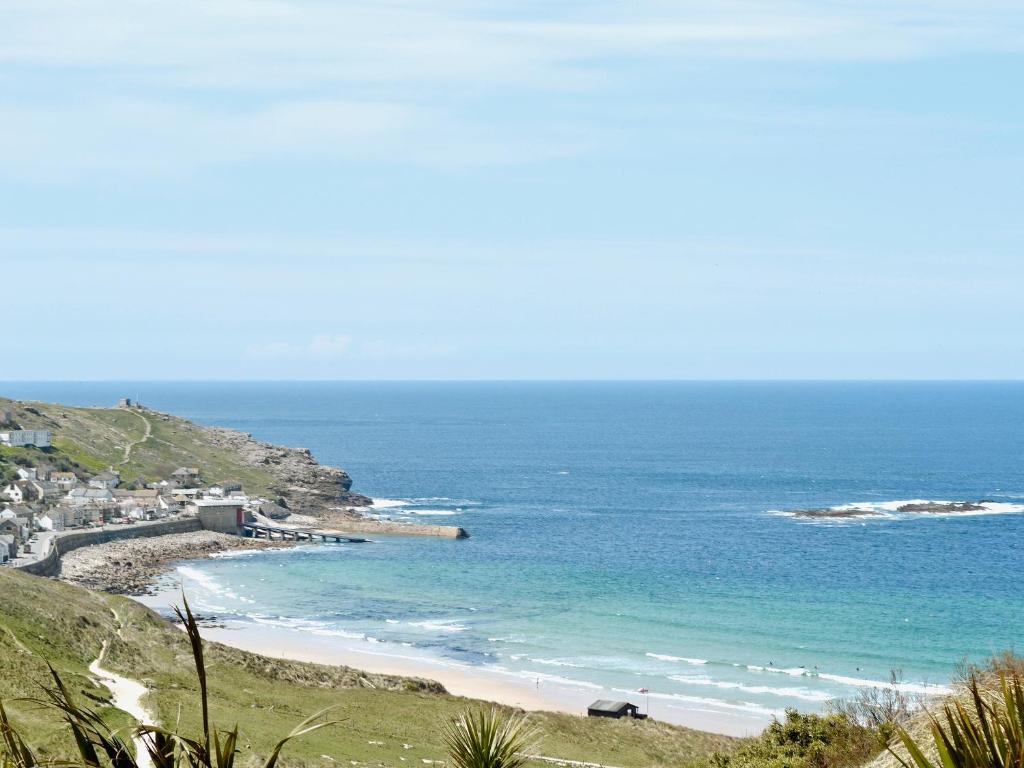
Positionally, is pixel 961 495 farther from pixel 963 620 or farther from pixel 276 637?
pixel 276 637

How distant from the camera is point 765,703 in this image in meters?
55.8

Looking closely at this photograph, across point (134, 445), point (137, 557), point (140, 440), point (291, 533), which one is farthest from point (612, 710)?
point (140, 440)

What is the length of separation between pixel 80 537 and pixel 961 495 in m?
105

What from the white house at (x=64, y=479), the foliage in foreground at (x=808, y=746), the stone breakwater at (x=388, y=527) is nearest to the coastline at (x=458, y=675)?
the foliage in foreground at (x=808, y=746)

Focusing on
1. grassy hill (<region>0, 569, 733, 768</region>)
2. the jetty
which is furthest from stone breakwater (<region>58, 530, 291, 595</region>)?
grassy hill (<region>0, 569, 733, 768</region>)

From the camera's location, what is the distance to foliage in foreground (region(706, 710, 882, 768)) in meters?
26.5

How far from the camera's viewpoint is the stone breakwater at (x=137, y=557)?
86.8 meters

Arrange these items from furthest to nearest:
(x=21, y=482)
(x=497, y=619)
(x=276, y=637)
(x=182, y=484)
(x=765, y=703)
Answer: (x=182, y=484), (x=21, y=482), (x=497, y=619), (x=276, y=637), (x=765, y=703)

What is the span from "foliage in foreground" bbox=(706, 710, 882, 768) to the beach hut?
18228 mm

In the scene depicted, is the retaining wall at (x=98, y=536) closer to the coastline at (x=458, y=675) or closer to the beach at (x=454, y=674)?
the beach at (x=454, y=674)

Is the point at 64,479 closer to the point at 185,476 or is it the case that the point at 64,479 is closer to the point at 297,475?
the point at 185,476

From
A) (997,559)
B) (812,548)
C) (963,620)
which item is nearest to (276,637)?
(963,620)

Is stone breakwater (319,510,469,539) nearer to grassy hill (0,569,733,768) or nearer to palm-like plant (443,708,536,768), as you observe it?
grassy hill (0,569,733,768)

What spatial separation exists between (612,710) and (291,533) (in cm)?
7241
